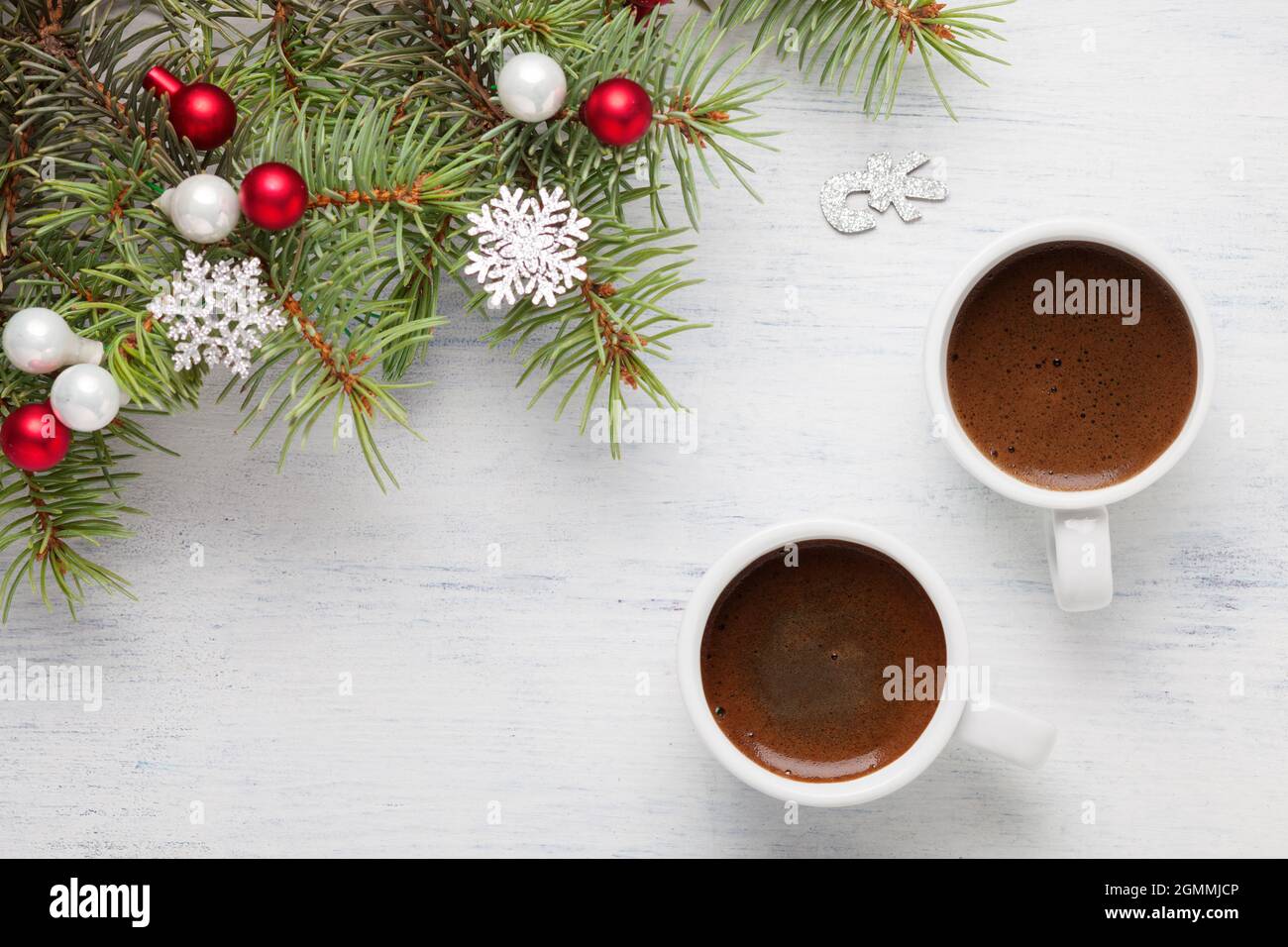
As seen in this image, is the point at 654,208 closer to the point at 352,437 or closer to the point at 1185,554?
the point at 352,437

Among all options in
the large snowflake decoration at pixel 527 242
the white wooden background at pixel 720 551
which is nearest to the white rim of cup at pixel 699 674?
the white wooden background at pixel 720 551

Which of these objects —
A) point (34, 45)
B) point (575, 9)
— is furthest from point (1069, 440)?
point (34, 45)

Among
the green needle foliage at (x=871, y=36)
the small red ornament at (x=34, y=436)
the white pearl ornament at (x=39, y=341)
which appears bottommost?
the small red ornament at (x=34, y=436)

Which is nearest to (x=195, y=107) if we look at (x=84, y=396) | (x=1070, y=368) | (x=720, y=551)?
(x=84, y=396)

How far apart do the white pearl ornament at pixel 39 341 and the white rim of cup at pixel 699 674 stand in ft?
1.45

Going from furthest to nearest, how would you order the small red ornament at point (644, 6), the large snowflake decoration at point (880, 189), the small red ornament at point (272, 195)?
the large snowflake decoration at point (880, 189), the small red ornament at point (644, 6), the small red ornament at point (272, 195)

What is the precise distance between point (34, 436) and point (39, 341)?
70 mm

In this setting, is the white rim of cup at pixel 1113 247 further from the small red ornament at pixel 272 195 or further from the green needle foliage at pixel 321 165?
the small red ornament at pixel 272 195

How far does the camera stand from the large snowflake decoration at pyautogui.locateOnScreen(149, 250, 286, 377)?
0.69 metres

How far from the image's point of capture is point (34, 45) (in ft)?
2.40

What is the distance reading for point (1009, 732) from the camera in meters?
0.82

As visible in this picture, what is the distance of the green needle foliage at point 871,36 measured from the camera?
0.83m

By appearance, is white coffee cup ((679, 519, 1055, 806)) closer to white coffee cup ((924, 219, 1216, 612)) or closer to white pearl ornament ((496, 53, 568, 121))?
white coffee cup ((924, 219, 1216, 612))
